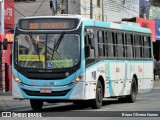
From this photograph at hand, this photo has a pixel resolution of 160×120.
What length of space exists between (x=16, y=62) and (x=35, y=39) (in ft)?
3.23

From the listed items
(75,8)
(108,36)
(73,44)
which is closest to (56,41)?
(73,44)

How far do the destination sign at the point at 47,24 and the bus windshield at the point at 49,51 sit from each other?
25cm

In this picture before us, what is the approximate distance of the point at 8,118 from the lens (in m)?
14.6

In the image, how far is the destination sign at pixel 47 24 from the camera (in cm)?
1673

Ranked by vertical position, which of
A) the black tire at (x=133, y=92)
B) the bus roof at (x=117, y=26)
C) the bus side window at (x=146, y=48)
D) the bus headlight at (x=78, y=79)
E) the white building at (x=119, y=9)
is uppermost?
the white building at (x=119, y=9)

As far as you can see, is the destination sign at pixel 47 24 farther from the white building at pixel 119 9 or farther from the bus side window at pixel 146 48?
the white building at pixel 119 9

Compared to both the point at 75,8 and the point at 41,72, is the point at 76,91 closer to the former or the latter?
the point at 41,72

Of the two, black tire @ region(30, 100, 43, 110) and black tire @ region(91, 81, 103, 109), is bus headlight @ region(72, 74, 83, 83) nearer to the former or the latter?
black tire @ region(91, 81, 103, 109)

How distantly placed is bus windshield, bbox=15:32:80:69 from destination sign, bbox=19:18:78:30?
25 cm

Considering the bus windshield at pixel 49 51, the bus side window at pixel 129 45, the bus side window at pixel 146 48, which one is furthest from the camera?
the bus side window at pixel 146 48

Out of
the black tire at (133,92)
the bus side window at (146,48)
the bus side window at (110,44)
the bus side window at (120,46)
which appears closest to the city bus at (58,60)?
the bus side window at (110,44)

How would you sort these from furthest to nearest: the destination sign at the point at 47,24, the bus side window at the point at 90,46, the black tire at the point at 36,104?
the black tire at the point at 36,104, the destination sign at the point at 47,24, the bus side window at the point at 90,46

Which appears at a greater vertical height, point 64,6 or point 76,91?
point 64,6

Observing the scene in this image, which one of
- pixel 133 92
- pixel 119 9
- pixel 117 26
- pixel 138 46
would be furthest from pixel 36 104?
pixel 119 9
